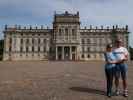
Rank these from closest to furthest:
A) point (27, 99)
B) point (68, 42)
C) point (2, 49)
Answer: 1. point (27, 99)
2. point (68, 42)
3. point (2, 49)

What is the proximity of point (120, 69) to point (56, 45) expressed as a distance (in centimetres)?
8300

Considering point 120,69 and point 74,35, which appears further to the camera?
point 74,35

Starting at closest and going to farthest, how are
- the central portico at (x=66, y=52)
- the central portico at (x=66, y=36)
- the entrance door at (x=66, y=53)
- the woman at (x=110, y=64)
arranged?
1. the woman at (x=110, y=64)
2. the central portico at (x=66, y=52)
3. the entrance door at (x=66, y=53)
4. the central portico at (x=66, y=36)

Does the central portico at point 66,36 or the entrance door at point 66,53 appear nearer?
the entrance door at point 66,53

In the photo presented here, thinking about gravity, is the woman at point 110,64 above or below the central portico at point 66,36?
below

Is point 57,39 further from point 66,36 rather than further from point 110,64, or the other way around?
point 110,64

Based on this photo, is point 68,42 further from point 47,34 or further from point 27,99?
point 27,99

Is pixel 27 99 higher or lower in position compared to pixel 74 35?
lower

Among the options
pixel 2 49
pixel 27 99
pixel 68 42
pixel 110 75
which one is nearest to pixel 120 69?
pixel 110 75

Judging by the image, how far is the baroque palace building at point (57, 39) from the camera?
9294 cm

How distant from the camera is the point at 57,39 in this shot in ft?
302

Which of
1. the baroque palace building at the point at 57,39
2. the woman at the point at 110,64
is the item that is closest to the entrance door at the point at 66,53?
the baroque palace building at the point at 57,39

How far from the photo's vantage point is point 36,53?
95.1 metres

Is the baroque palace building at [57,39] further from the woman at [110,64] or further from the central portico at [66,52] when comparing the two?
the woman at [110,64]
